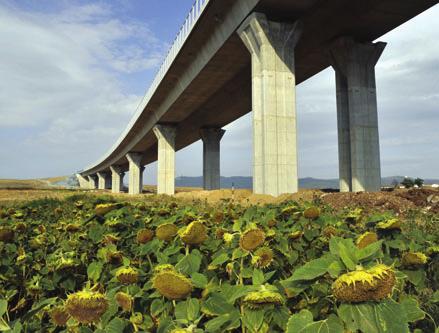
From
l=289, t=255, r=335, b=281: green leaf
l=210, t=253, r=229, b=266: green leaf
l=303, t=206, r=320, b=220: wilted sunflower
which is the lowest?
l=210, t=253, r=229, b=266: green leaf

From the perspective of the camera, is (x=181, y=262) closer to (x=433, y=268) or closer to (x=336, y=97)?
(x=433, y=268)

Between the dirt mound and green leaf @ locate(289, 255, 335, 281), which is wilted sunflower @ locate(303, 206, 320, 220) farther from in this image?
the dirt mound

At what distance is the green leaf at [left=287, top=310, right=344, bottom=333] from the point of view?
1.03 metres

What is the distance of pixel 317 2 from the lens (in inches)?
857

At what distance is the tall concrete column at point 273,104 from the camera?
2138 centimetres

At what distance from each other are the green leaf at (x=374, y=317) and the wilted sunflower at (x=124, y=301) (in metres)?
0.85

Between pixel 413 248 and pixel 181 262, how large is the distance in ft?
4.76

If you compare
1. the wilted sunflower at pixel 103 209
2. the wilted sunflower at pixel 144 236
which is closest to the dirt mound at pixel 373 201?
the wilted sunflower at pixel 103 209

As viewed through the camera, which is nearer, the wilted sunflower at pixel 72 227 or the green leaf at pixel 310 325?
the green leaf at pixel 310 325

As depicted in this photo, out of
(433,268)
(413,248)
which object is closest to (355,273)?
(413,248)

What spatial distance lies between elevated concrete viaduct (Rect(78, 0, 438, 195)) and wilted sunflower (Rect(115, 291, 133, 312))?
19.8 metres

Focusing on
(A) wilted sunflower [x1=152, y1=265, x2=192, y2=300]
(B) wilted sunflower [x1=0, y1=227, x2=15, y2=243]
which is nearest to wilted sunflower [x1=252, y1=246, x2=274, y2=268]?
(A) wilted sunflower [x1=152, y1=265, x2=192, y2=300]

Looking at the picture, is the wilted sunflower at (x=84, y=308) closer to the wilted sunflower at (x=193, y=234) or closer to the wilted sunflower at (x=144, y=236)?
the wilted sunflower at (x=193, y=234)

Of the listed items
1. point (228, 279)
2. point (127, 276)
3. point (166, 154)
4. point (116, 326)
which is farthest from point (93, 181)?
point (116, 326)
